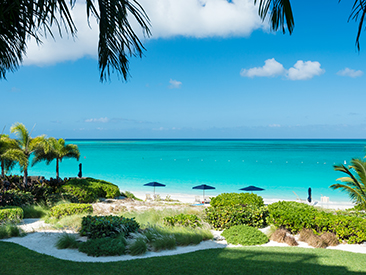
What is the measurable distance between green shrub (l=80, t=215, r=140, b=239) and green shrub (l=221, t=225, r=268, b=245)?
3.09 meters

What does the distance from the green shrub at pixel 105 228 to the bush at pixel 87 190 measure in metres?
7.50

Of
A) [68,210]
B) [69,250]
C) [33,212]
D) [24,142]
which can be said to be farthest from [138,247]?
[24,142]

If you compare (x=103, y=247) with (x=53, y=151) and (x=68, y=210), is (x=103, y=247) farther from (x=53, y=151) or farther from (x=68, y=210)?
(x=53, y=151)

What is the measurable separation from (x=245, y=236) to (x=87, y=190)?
10.9 metres

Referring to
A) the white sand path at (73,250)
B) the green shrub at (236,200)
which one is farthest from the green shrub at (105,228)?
the green shrub at (236,200)

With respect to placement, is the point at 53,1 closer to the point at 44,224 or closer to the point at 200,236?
the point at 200,236

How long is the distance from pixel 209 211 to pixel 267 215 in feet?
7.82

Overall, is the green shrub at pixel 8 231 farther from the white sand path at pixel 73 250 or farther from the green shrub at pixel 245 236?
the green shrub at pixel 245 236

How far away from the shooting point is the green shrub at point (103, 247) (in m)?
7.80

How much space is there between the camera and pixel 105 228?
8.98 meters

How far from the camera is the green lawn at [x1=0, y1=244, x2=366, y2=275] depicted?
6305mm

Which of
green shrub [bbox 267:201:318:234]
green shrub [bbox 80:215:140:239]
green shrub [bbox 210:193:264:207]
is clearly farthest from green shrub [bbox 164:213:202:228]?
green shrub [bbox 210:193:264:207]

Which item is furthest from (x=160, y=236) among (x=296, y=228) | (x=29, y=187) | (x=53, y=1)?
(x=29, y=187)

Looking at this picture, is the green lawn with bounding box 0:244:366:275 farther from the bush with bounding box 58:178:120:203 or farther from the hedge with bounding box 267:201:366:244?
the bush with bounding box 58:178:120:203
